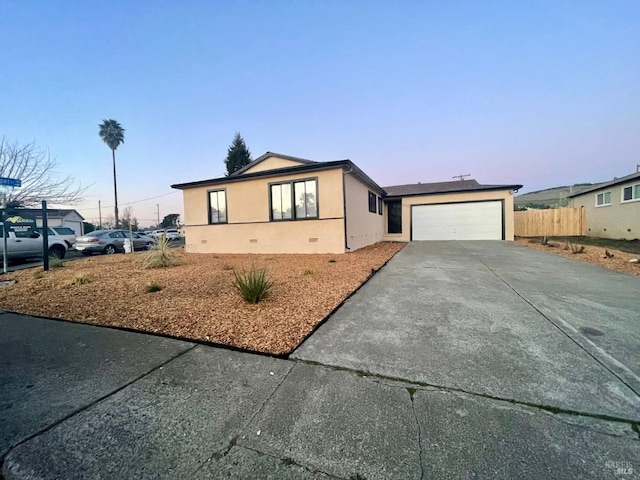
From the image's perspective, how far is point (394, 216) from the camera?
1758 centimetres

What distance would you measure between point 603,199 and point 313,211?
19.1 meters

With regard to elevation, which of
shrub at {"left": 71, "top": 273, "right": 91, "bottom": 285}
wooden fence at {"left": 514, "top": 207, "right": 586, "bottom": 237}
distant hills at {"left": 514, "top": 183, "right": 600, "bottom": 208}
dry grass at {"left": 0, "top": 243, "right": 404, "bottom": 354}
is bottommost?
dry grass at {"left": 0, "top": 243, "right": 404, "bottom": 354}

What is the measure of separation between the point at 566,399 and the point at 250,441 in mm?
2310

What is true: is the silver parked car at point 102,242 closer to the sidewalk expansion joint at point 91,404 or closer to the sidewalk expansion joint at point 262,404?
the sidewalk expansion joint at point 91,404

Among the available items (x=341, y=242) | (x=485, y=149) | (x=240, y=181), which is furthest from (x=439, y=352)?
(x=485, y=149)

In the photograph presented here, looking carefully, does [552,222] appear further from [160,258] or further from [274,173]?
[160,258]

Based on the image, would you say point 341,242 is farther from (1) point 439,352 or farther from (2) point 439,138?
(2) point 439,138

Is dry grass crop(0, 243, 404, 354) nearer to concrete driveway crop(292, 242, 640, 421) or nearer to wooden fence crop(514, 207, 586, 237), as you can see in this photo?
concrete driveway crop(292, 242, 640, 421)

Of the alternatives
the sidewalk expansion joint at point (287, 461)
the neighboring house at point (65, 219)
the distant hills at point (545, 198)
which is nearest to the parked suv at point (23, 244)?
the sidewalk expansion joint at point (287, 461)

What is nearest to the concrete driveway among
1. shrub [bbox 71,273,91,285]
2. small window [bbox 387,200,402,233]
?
shrub [bbox 71,273,91,285]

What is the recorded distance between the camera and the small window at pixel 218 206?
12.3 metres

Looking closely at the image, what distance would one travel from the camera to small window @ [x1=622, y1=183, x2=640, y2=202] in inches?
525

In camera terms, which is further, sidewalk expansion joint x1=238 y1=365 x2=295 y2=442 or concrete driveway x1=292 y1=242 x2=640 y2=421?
concrete driveway x1=292 y1=242 x2=640 y2=421

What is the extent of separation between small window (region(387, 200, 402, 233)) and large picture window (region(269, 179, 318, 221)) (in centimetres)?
888
